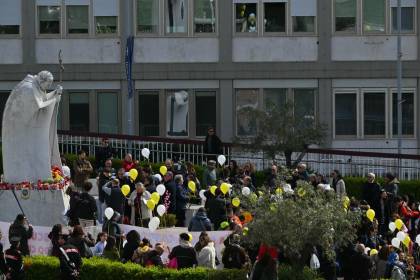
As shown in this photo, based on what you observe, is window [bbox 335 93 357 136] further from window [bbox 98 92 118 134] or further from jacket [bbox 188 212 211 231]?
jacket [bbox 188 212 211 231]

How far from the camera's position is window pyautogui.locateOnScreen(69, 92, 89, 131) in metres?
55.1

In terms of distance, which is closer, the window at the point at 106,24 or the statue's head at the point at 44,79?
the statue's head at the point at 44,79

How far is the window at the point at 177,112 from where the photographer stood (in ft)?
180

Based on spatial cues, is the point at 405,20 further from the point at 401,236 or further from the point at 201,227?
the point at 201,227

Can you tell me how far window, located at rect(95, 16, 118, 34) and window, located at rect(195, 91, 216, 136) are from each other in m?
3.73

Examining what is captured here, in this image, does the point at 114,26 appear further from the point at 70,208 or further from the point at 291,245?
the point at 291,245

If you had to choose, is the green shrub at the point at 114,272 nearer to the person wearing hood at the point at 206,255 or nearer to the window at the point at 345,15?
the person wearing hood at the point at 206,255

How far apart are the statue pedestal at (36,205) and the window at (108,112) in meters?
21.3

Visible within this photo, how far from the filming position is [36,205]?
33.8 meters

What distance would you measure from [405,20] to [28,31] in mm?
13388

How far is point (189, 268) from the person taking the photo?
27156mm

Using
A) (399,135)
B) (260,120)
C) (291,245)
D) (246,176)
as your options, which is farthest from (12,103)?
(399,135)

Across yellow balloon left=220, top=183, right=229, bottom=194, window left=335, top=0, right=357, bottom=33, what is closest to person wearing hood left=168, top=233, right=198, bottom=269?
yellow balloon left=220, top=183, right=229, bottom=194

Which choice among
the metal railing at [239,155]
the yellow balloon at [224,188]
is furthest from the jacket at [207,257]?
the metal railing at [239,155]
